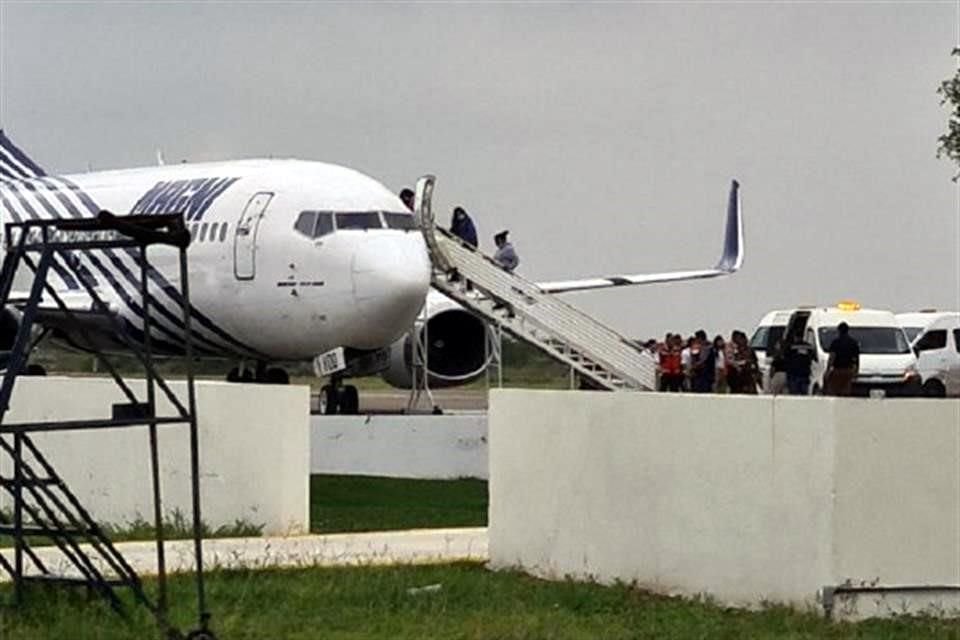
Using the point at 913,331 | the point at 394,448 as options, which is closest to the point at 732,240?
the point at 913,331

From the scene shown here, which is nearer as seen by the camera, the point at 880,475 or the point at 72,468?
the point at 880,475

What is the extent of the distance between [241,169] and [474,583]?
21496 mm

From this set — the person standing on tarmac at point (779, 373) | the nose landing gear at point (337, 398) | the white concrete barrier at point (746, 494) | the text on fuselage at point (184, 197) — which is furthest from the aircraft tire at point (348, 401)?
the white concrete barrier at point (746, 494)

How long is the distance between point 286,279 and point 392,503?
385 inches

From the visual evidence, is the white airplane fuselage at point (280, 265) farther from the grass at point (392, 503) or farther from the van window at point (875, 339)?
the van window at point (875, 339)

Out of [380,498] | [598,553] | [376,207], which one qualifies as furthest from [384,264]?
[598,553]

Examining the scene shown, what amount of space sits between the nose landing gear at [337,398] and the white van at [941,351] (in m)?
13.3

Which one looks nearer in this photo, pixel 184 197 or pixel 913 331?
pixel 184 197

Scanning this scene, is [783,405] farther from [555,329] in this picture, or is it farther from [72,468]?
[555,329]

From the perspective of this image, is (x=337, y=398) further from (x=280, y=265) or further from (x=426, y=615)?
(x=426, y=615)

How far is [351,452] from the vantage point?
2978 cm

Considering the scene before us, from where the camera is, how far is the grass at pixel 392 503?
2369 cm

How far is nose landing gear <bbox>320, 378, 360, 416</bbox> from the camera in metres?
36.6

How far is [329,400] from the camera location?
36.7 metres
